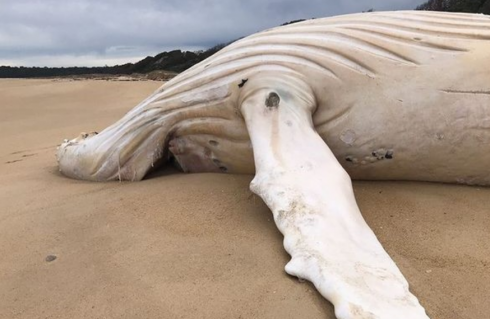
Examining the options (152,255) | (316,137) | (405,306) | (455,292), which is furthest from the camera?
(316,137)

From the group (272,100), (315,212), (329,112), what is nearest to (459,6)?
(329,112)

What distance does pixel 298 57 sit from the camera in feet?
10.5

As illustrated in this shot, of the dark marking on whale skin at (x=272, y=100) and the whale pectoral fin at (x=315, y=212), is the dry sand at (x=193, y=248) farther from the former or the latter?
the dark marking on whale skin at (x=272, y=100)

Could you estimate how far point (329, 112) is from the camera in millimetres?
3080

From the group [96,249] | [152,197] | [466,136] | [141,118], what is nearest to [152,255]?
[96,249]

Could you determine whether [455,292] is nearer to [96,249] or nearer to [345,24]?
[96,249]

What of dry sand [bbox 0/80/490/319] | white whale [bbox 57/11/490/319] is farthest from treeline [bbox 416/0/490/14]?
dry sand [bbox 0/80/490/319]

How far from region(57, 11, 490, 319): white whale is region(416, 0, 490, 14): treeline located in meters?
7.82

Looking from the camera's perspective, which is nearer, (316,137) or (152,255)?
(152,255)

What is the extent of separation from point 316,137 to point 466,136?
93 centimetres

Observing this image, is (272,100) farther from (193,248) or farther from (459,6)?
(459,6)

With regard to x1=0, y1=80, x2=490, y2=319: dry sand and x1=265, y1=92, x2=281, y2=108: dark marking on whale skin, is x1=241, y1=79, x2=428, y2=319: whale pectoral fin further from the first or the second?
x1=0, y1=80, x2=490, y2=319: dry sand

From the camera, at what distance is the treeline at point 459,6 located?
34.2 feet

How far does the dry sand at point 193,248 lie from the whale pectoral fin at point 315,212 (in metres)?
0.10
